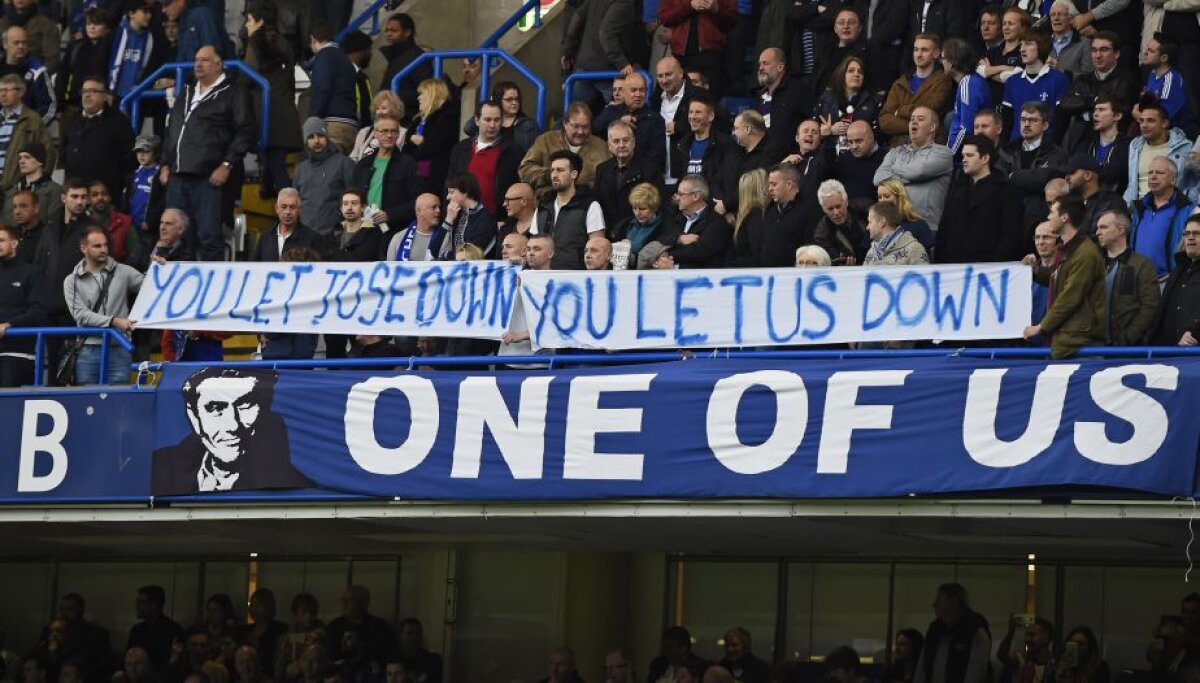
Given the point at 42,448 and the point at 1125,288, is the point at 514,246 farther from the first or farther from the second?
the point at 1125,288

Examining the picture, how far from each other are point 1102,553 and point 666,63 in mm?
4882

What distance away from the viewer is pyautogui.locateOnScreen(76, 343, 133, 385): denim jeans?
16.1 m

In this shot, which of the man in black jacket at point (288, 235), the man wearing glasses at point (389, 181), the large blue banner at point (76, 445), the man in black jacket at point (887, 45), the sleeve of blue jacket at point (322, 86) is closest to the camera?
the large blue banner at point (76, 445)

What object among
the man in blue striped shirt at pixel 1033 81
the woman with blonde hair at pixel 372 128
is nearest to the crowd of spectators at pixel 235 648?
the woman with blonde hair at pixel 372 128

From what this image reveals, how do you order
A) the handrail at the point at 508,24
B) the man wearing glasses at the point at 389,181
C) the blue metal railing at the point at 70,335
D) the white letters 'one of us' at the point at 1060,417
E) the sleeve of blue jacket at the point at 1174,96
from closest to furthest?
the white letters 'one of us' at the point at 1060,417 < the sleeve of blue jacket at the point at 1174,96 < the blue metal railing at the point at 70,335 < the man wearing glasses at the point at 389,181 < the handrail at the point at 508,24

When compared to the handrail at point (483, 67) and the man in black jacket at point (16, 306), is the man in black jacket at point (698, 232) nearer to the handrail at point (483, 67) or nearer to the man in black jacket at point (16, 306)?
the handrail at point (483, 67)

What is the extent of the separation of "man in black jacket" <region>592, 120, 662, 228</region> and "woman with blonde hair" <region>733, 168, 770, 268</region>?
0.77 m

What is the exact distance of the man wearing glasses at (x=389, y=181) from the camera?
17.1 m

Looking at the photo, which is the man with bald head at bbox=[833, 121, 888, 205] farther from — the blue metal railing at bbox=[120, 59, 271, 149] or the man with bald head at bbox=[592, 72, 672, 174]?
the blue metal railing at bbox=[120, 59, 271, 149]

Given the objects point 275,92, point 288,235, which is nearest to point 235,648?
point 288,235

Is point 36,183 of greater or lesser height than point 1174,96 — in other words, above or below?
below

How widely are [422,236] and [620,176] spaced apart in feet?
5.04

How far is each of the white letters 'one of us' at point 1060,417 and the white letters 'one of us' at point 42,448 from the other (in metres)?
6.44

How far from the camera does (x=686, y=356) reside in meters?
14.2
